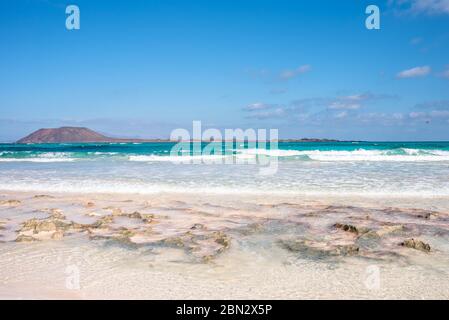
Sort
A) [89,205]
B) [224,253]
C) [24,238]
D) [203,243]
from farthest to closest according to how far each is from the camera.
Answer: [89,205] < [24,238] < [203,243] < [224,253]

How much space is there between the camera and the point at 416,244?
4359mm

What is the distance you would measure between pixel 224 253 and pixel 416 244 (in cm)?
239

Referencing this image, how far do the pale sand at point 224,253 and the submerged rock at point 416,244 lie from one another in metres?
0.09

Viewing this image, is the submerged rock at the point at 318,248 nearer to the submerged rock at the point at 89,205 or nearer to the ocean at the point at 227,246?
the ocean at the point at 227,246

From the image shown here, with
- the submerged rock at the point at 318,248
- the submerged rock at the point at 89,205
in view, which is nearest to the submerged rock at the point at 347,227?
the submerged rock at the point at 318,248

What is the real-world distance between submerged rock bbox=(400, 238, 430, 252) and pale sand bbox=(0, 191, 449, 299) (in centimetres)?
9

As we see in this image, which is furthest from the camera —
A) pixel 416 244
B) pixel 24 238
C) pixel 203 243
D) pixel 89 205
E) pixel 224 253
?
pixel 89 205

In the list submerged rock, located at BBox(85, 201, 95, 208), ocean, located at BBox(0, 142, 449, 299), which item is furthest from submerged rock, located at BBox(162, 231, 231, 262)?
submerged rock, located at BBox(85, 201, 95, 208)

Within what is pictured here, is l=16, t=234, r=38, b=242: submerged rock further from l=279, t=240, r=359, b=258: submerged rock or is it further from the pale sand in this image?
l=279, t=240, r=359, b=258: submerged rock

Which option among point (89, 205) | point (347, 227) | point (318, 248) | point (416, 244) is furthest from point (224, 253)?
point (89, 205)

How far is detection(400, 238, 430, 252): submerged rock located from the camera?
429 cm

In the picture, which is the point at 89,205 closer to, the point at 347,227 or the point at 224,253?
the point at 224,253
